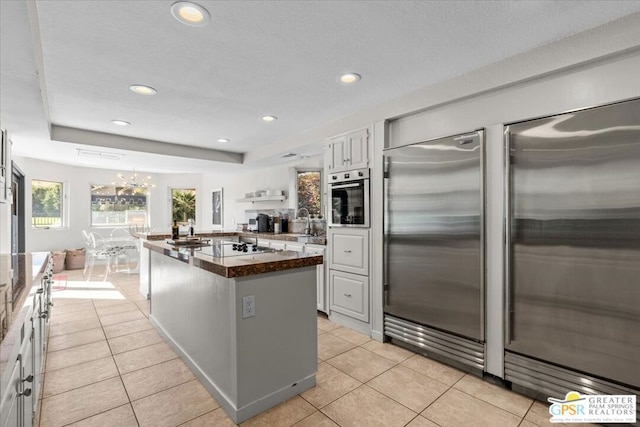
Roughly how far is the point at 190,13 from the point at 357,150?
6.66ft

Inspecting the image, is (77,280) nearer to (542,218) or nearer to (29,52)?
(29,52)

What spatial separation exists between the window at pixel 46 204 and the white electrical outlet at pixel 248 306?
23.6 ft

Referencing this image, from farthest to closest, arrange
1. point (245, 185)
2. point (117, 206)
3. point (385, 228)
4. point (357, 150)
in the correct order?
point (117, 206)
point (245, 185)
point (357, 150)
point (385, 228)

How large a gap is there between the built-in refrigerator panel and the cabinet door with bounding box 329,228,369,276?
290 mm

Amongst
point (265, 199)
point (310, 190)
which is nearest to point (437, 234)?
point (310, 190)

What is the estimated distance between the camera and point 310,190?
207 inches

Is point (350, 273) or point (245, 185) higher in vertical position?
point (245, 185)

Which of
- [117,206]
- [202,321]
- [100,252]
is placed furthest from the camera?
[117,206]

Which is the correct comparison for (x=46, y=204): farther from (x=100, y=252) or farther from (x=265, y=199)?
(x=265, y=199)

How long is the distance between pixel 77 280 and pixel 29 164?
2.67 m

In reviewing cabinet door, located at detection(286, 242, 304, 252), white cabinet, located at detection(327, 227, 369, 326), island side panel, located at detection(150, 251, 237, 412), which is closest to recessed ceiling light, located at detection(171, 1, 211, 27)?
island side panel, located at detection(150, 251, 237, 412)

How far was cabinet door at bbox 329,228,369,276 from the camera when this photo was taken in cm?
326

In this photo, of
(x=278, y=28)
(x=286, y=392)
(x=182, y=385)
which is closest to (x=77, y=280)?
(x=182, y=385)

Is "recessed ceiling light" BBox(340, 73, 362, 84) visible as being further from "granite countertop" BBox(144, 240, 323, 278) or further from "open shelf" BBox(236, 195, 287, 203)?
"open shelf" BBox(236, 195, 287, 203)
